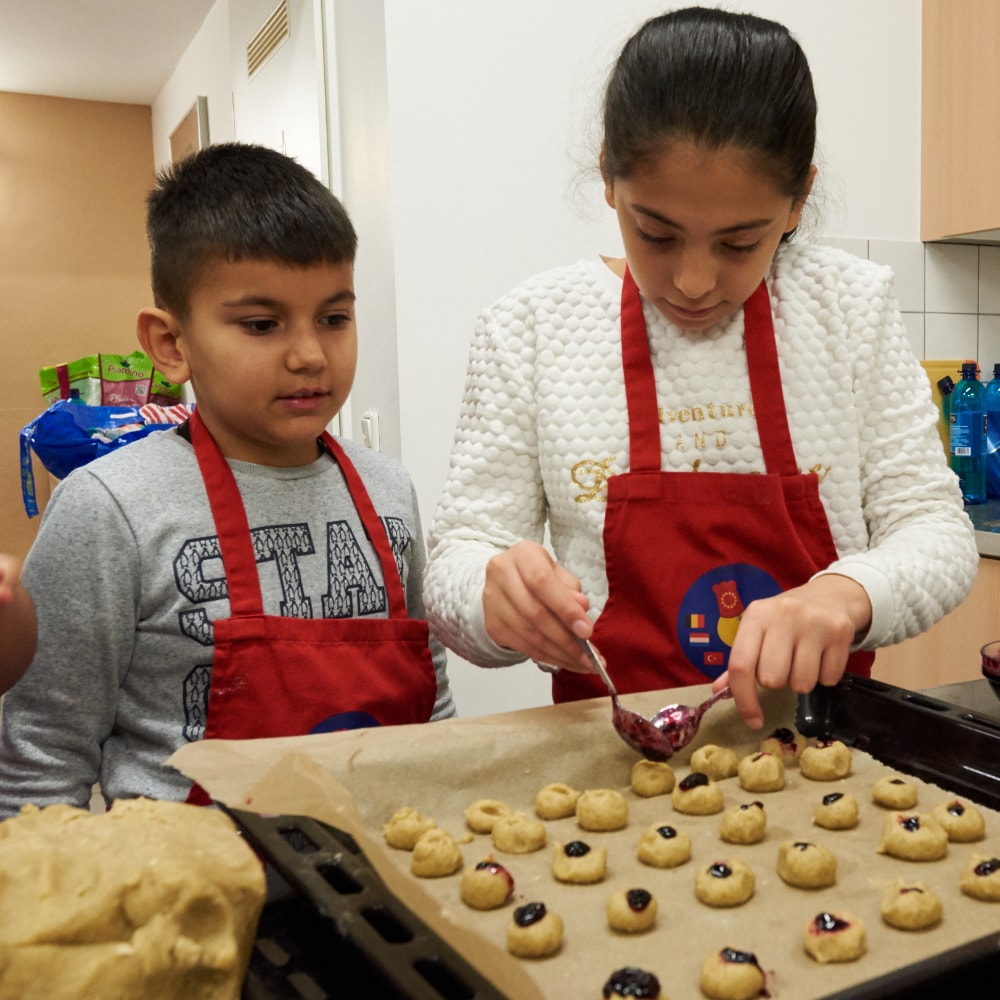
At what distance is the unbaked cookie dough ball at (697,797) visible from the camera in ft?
2.50

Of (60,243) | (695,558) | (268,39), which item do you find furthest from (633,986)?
(60,243)

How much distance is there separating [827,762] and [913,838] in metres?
0.12

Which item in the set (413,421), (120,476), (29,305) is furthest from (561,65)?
(29,305)

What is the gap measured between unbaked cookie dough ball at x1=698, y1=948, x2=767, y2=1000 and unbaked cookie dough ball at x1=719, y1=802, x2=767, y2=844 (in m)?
0.18

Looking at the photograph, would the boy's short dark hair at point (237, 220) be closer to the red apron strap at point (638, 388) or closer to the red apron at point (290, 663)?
the red apron at point (290, 663)

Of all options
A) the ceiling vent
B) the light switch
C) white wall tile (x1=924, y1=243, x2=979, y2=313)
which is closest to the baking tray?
the light switch

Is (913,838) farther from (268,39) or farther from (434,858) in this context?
(268,39)

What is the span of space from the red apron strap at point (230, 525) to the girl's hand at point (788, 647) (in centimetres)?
46

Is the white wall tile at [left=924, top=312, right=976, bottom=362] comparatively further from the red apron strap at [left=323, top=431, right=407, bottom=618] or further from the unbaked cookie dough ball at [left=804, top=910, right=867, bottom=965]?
the unbaked cookie dough ball at [left=804, top=910, right=867, bottom=965]

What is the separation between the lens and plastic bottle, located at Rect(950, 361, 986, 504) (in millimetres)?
2307

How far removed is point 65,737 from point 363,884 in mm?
514

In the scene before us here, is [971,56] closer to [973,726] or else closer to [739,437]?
[739,437]

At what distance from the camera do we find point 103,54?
4.23 metres

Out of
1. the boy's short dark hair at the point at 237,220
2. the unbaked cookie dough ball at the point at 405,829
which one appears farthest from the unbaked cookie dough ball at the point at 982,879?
the boy's short dark hair at the point at 237,220
